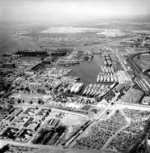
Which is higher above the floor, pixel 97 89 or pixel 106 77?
pixel 106 77

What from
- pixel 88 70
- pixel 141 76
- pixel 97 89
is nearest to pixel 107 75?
pixel 88 70

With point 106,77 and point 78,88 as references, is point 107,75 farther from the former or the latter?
point 78,88

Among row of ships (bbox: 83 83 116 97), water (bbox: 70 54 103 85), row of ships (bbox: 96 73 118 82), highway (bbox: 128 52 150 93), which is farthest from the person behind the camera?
water (bbox: 70 54 103 85)

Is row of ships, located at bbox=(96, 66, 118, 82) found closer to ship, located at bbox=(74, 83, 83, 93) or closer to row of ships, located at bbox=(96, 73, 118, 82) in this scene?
row of ships, located at bbox=(96, 73, 118, 82)

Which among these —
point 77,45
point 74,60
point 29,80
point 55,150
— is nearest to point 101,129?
point 55,150

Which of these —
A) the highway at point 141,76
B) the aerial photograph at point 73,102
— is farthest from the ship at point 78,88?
the highway at point 141,76

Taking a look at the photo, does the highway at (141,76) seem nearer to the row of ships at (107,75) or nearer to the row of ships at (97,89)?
the row of ships at (107,75)

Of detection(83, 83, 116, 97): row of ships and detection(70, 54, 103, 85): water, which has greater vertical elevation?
detection(70, 54, 103, 85): water

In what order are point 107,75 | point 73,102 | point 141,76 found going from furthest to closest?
point 107,75, point 141,76, point 73,102

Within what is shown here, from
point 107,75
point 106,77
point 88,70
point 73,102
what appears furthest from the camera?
point 88,70

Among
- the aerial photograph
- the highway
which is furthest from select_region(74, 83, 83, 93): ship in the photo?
the highway

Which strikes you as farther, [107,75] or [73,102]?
[107,75]
